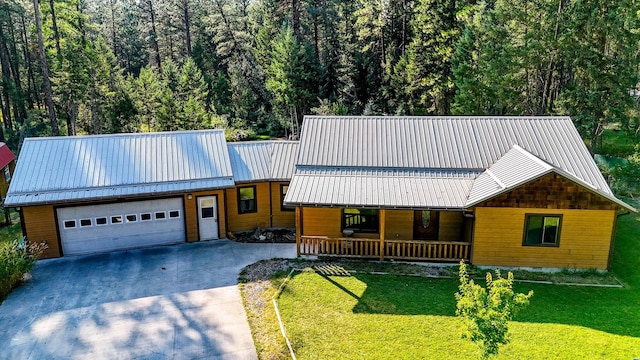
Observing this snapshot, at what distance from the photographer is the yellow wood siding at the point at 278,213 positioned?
706 inches

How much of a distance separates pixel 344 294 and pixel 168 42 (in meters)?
45.3

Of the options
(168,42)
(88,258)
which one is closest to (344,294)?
(88,258)

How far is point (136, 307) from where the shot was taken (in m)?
12.7

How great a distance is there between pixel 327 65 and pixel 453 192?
26.3 m

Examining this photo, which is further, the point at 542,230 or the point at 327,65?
the point at 327,65

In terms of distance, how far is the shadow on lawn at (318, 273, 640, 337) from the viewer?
1166 centimetres

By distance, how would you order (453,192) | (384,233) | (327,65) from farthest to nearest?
1. (327,65)
2. (384,233)
3. (453,192)

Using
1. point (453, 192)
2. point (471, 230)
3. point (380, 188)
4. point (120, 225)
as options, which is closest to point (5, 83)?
point (120, 225)

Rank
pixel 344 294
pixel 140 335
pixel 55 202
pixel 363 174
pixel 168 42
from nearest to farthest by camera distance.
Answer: pixel 140 335 → pixel 344 294 → pixel 55 202 → pixel 363 174 → pixel 168 42

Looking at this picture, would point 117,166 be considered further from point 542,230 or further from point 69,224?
point 542,230

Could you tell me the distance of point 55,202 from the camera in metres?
15.0

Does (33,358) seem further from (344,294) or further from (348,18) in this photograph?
(348,18)

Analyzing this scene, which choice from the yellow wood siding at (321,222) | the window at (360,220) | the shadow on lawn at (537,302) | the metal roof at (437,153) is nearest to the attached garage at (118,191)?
the yellow wood siding at (321,222)

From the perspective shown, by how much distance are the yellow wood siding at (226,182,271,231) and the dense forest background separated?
13.7 metres
